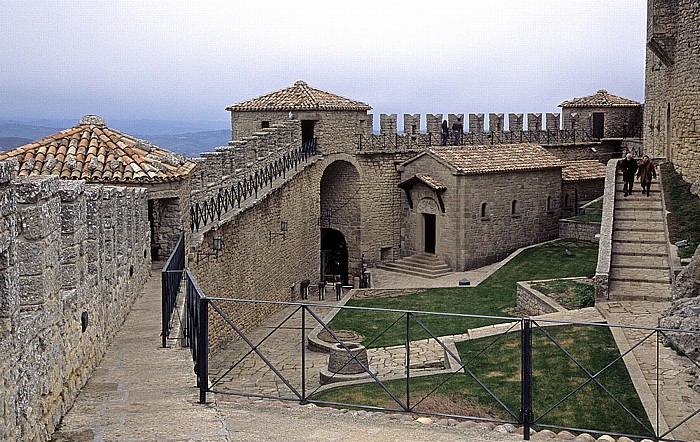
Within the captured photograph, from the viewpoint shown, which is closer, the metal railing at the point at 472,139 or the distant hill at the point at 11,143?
the distant hill at the point at 11,143

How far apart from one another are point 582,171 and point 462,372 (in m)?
21.1

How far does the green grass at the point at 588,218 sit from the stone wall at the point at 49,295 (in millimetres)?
22136

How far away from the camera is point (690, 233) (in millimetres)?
16719

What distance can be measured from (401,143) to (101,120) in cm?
1796

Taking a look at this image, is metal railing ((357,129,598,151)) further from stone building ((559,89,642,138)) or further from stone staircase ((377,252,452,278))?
stone staircase ((377,252,452,278))

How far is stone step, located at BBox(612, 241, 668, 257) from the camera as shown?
1730cm

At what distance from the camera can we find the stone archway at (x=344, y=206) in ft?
103

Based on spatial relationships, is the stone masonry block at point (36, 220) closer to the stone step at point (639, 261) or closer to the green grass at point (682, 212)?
the green grass at point (682, 212)

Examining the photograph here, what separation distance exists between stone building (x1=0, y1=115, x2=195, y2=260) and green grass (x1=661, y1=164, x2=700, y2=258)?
906 centimetres

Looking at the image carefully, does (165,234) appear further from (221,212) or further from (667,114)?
(667,114)

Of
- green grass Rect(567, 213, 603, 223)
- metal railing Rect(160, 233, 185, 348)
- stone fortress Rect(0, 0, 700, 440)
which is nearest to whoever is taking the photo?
stone fortress Rect(0, 0, 700, 440)

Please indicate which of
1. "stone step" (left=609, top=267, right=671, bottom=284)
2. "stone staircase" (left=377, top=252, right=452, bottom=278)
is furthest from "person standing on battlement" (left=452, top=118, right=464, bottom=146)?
"stone step" (left=609, top=267, right=671, bottom=284)

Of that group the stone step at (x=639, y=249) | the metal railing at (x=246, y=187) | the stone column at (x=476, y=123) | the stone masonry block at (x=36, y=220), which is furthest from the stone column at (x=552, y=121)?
the stone masonry block at (x=36, y=220)

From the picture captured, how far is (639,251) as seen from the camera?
17.5 m
